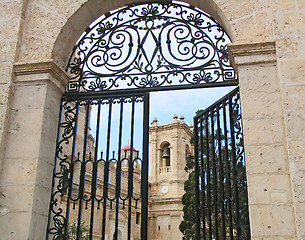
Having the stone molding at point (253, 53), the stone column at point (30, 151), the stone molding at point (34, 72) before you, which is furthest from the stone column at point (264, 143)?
the stone column at point (30, 151)

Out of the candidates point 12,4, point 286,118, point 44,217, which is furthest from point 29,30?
point 286,118

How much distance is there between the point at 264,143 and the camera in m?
4.04

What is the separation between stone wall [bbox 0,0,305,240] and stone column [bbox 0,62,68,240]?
1 cm

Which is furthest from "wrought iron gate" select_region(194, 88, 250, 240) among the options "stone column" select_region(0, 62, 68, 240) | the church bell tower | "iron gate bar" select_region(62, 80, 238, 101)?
the church bell tower

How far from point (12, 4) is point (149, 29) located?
1.96 metres

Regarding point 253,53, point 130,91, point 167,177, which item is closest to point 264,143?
point 253,53

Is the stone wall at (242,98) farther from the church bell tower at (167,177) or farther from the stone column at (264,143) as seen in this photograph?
the church bell tower at (167,177)

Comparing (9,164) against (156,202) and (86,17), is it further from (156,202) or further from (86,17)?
(156,202)

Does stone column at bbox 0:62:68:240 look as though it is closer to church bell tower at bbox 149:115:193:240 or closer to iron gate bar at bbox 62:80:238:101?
iron gate bar at bbox 62:80:238:101

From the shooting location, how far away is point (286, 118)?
13.1 ft

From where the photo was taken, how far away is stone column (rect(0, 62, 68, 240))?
4348 mm

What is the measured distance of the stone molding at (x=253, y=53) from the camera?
4.39 meters

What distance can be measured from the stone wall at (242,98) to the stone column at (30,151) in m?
0.01

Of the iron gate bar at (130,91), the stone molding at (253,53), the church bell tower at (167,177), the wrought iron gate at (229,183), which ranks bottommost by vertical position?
the wrought iron gate at (229,183)
